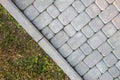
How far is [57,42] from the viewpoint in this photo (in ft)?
23.5

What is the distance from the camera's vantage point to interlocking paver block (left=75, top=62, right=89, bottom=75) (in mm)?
7188

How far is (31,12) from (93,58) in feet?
5.00

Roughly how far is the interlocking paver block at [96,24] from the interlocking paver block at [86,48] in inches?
14.8

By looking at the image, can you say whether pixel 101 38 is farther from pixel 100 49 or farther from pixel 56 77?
pixel 56 77

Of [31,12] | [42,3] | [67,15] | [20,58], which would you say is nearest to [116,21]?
[67,15]

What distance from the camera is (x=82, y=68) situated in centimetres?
720

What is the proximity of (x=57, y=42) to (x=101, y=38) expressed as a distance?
34.3 inches

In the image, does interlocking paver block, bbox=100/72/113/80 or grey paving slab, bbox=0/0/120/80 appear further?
interlocking paver block, bbox=100/72/113/80

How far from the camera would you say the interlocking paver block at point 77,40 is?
7145 millimetres

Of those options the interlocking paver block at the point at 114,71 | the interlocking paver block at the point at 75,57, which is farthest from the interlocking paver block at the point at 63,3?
the interlocking paver block at the point at 114,71

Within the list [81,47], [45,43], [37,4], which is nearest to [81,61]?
[81,47]

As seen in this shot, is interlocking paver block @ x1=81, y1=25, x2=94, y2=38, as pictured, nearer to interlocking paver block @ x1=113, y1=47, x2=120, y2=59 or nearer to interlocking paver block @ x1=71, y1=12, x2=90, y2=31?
interlocking paver block @ x1=71, y1=12, x2=90, y2=31

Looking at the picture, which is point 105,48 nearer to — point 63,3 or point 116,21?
point 116,21

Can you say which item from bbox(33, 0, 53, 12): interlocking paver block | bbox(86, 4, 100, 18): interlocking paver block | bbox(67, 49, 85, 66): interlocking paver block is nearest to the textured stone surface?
bbox(33, 0, 53, 12): interlocking paver block
